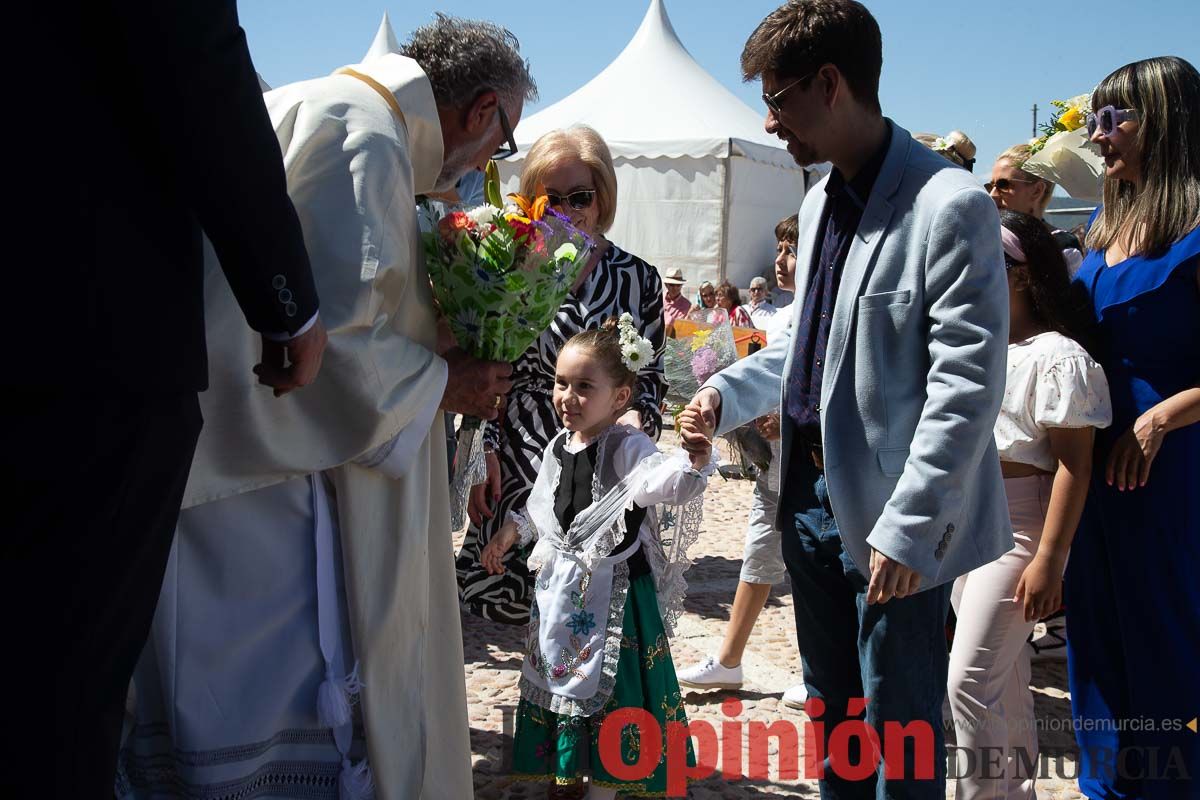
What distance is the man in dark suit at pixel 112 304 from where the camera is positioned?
1400mm

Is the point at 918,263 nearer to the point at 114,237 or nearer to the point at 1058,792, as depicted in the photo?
the point at 114,237

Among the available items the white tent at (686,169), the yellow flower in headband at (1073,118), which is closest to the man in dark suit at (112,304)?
the yellow flower in headband at (1073,118)

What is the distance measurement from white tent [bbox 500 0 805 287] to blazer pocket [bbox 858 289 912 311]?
13755mm

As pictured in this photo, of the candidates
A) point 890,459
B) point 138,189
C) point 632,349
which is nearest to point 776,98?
point 890,459

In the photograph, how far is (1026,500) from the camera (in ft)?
10.2

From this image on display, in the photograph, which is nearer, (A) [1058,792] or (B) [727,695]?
(A) [1058,792]

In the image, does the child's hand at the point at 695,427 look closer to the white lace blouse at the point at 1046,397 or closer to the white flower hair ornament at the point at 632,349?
the white flower hair ornament at the point at 632,349

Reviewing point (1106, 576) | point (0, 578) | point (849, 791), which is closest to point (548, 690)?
point (849, 791)

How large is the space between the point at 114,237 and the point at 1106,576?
9.21 ft

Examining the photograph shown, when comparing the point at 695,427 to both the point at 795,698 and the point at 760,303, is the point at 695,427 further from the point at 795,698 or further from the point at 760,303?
the point at 760,303

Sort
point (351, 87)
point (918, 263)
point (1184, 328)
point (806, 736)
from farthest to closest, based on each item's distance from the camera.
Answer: point (806, 736) < point (1184, 328) < point (351, 87) < point (918, 263)

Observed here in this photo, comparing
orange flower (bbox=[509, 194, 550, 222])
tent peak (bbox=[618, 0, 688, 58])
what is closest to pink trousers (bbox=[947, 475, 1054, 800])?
orange flower (bbox=[509, 194, 550, 222])

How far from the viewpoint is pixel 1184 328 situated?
2.76 meters

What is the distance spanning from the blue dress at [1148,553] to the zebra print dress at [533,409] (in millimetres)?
1477
